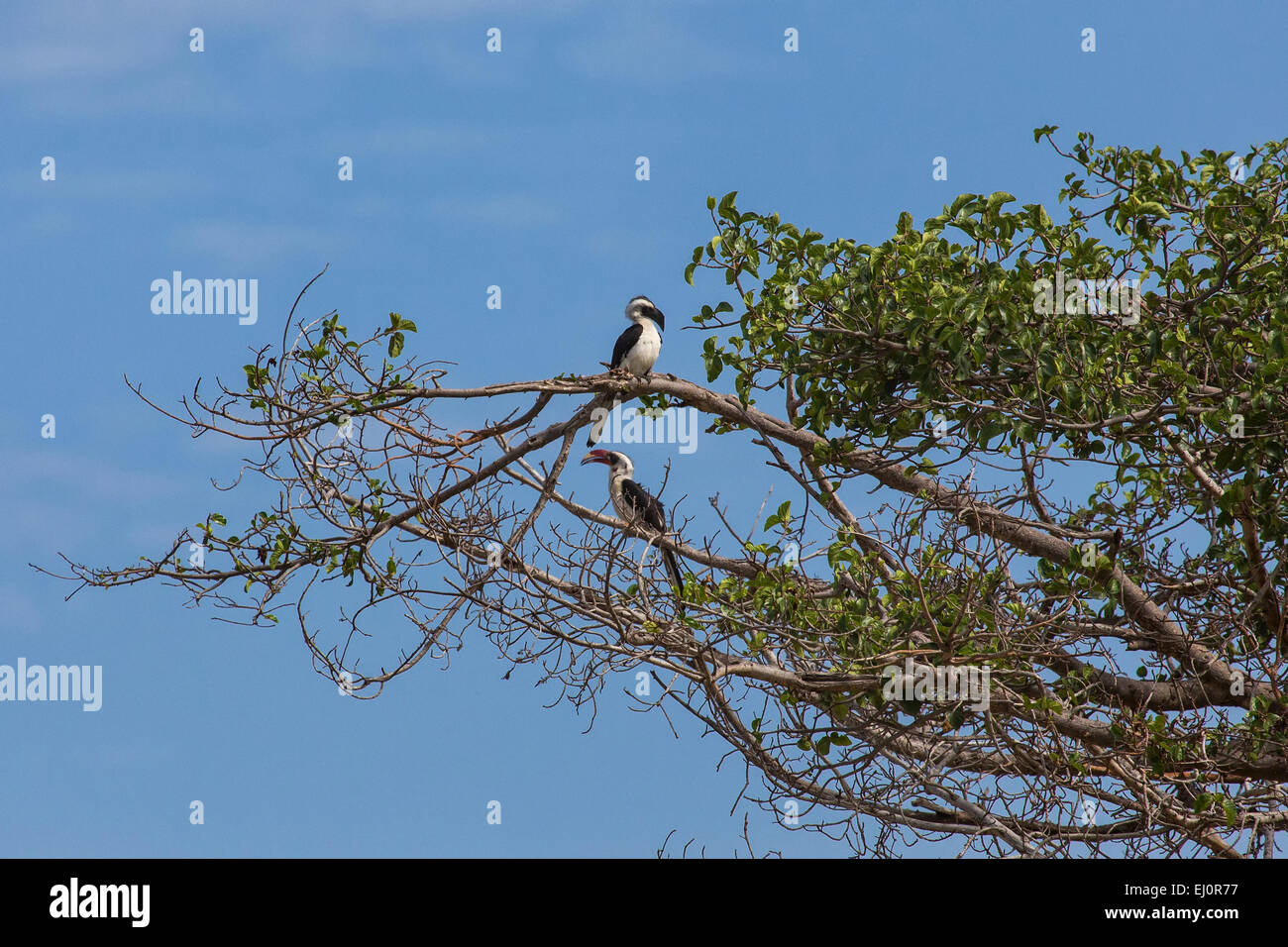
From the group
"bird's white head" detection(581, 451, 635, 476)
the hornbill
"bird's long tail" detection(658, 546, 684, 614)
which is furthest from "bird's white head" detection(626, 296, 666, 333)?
"bird's long tail" detection(658, 546, 684, 614)

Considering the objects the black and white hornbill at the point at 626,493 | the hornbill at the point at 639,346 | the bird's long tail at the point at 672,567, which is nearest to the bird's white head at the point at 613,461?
the black and white hornbill at the point at 626,493

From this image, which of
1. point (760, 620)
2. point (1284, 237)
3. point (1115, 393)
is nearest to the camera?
point (1115, 393)

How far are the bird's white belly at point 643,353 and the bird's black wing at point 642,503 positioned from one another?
1.01 m

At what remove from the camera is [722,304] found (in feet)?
25.0

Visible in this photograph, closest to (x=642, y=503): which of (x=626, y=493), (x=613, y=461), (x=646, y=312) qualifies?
(x=626, y=493)

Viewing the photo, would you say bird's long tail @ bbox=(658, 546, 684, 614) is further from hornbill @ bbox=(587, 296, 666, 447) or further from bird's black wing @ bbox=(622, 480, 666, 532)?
hornbill @ bbox=(587, 296, 666, 447)

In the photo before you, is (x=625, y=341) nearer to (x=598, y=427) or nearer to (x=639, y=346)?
(x=639, y=346)

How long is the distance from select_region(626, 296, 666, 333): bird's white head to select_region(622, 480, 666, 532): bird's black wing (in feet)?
4.55

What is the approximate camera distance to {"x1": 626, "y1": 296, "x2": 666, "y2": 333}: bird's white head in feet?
34.2

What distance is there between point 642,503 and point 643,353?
4.17ft
